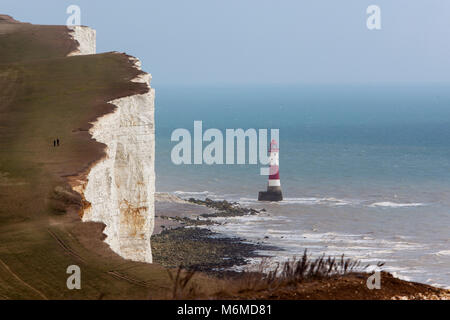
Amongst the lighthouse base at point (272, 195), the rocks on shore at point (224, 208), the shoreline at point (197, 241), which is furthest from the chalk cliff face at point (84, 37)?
the lighthouse base at point (272, 195)

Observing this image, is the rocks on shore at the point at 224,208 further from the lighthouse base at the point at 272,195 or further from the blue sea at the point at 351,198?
the lighthouse base at the point at 272,195

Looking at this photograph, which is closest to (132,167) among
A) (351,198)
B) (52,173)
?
(52,173)

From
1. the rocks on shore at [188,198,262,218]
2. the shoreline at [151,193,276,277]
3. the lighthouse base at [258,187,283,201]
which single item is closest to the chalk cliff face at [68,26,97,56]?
the shoreline at [151,193,276,277]

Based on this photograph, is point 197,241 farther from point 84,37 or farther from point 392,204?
point 392,204

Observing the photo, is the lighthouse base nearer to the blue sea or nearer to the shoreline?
the blue sea
